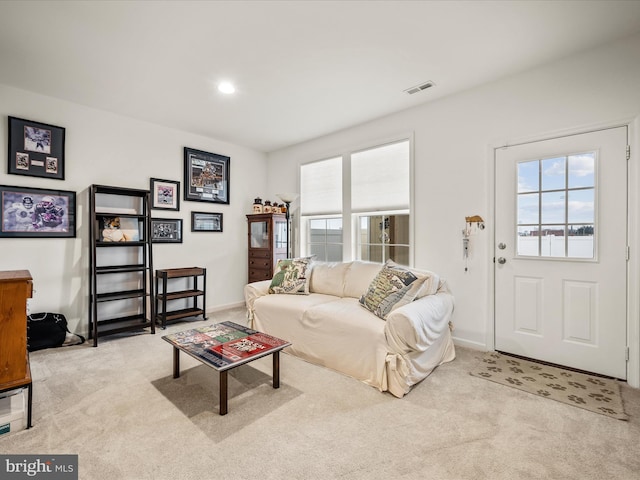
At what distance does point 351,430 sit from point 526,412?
1.18 meters

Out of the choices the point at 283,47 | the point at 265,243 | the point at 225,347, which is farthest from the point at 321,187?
the point at 225,347

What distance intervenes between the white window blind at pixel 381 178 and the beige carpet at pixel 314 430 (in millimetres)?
2069

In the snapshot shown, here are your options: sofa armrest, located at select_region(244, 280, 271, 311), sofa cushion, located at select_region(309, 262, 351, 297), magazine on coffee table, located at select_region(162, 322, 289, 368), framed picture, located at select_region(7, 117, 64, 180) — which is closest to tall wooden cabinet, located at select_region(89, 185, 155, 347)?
framed picture, located at select_region(7, 117, 64, 180)

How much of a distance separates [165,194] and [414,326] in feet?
12.1

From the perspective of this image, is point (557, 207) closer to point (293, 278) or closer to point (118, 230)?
point (293, 278)

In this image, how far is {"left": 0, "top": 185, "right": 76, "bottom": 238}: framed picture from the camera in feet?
10.1

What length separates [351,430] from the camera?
1.83 m

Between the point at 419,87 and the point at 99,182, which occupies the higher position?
the point at 419,87

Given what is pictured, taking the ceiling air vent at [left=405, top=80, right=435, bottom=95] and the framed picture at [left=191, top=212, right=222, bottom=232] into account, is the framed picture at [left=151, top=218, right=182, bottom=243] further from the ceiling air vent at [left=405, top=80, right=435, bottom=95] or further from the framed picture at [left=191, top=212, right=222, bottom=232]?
the ceiling air vent at [left=405, top=80, right=435, bottom=95]

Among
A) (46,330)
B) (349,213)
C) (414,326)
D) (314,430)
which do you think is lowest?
(314,430)

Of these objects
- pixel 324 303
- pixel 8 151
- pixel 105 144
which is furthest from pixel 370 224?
pixel 8 151

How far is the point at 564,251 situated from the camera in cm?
264

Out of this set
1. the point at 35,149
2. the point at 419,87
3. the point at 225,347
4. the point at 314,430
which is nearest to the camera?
the point at 314,430

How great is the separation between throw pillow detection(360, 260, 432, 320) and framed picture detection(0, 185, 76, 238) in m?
3.40
